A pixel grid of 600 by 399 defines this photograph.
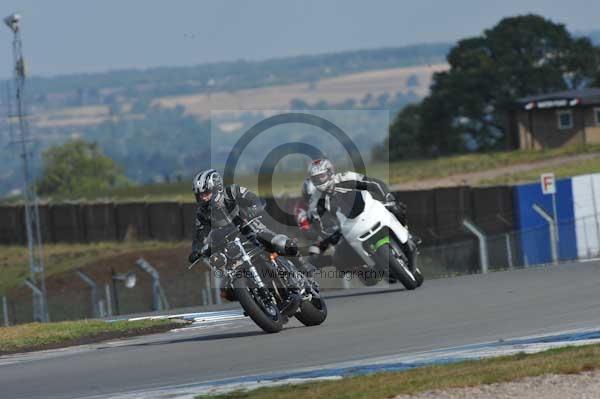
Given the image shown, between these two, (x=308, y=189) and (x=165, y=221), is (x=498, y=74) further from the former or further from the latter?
(x=308, y=189)

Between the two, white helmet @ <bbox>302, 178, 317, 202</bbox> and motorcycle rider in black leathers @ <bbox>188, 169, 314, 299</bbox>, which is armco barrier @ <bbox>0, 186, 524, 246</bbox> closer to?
white helmet @ <bbox>302, 178, 317, 202</bbox>

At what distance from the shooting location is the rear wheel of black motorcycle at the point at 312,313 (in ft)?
46.7

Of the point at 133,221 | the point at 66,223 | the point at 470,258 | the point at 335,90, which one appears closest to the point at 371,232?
the point at 470,258

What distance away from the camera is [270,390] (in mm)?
9914

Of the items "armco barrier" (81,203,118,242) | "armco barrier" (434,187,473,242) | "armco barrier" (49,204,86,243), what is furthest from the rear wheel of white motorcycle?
"armco barrier" (49,204,86,243)

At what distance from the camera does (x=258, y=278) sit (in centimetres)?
1313

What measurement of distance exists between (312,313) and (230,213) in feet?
A: 5.51

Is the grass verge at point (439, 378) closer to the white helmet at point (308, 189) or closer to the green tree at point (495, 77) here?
the white helmet at point (308, 189)

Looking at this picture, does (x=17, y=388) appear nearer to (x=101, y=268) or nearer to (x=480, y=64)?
(x=101, y=268)

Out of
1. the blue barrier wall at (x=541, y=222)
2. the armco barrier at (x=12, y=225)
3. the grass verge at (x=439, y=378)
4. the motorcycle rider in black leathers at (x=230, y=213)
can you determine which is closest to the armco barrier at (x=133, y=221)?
the armco barrier at (x=12, y=225)

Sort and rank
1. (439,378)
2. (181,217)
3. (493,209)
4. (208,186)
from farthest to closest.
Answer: (181,217), (493,209), (208,186), (439,378)

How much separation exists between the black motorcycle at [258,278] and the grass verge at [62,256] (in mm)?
37841

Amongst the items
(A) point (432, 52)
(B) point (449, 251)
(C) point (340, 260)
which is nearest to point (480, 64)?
(B) point (449, 251)

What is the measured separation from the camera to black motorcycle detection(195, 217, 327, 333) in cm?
1312
